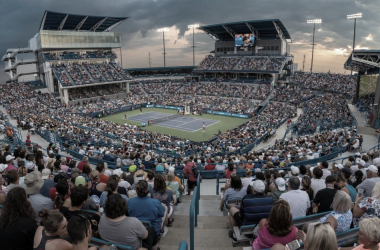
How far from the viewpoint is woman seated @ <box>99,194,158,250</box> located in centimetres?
418

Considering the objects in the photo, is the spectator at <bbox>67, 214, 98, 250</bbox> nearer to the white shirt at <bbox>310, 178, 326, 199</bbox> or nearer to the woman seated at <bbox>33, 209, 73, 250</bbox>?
the woman seated at <bbox>33, 209, 73, 250</bbox>

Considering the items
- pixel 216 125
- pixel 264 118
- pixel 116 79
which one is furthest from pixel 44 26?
pixel 264 118

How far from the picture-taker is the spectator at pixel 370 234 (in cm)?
323

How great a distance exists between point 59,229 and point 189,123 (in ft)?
124

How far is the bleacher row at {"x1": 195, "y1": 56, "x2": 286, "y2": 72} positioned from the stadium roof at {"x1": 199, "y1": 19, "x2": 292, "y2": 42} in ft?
19.1

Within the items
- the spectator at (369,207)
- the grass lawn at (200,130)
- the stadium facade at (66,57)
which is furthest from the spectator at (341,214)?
the stadium facade at (66,57)

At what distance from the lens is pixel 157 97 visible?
6003 cm

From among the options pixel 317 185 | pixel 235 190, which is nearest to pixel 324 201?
pixel 317 185

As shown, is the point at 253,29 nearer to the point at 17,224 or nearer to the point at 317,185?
the point at 317,185

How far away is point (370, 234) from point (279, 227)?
1.09 m

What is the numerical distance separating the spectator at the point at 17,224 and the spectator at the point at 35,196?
1.16m

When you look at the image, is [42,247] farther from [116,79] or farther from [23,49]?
[23,49]

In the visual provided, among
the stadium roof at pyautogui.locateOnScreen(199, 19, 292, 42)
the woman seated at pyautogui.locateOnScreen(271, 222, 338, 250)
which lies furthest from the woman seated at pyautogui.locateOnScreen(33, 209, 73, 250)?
the stadium roof at pyautogui.locateOnScreen(199, 19, 292, 42)

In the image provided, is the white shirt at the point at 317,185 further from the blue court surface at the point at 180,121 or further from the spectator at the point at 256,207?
the blue court surface at the point at 180,121
